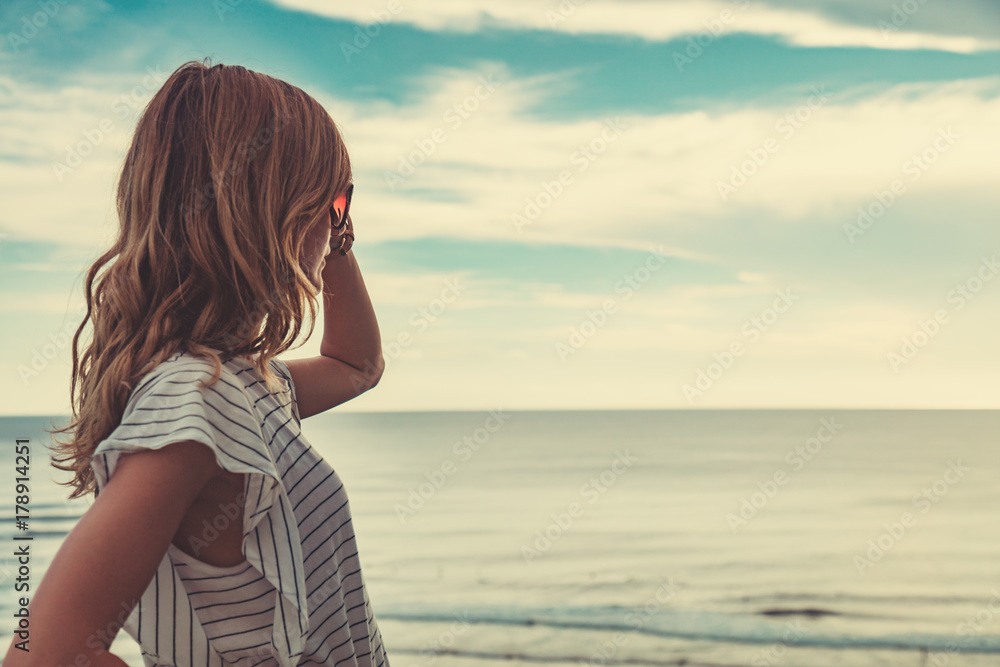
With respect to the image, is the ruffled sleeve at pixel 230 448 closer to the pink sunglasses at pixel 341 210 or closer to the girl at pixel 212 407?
the girl at pixel 212 407

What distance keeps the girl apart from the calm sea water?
0.74m

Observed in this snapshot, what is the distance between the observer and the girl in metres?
0.88

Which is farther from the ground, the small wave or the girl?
the small wave

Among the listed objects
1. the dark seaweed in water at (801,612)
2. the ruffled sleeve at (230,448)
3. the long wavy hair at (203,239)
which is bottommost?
the ruffled sleeve at (230,448)

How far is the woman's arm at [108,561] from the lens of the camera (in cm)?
81

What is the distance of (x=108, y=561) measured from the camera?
833mm

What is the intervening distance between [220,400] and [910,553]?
18.9 m

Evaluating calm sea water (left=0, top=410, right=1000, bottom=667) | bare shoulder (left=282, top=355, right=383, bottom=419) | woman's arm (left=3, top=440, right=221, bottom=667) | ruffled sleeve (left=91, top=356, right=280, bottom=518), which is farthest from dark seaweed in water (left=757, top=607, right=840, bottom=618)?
woman's arm (left=3, top=440, right=221, bottom=667)

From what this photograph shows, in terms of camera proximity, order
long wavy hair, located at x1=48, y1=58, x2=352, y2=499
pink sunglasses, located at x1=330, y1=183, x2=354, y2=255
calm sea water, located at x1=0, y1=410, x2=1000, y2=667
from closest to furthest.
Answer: long wavy hair, located at x1=48, y1=58, x2=352, y2=499 < pink sunglasses, located at x1=330, y1=183, x2=354, y2=255 < calm sea water, located at x1=0, y1=410, x2=1000, y2=667

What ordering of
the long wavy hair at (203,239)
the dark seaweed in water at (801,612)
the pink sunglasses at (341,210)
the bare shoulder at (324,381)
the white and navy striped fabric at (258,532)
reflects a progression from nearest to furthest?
the white and navy striped fabric at (258,532), the long wavy hair at (203,239), the pink sunglasses at (341,210), the bare shoulder at (324,381), the dark seaweed in water at (801,612)

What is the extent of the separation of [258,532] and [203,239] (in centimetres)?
42

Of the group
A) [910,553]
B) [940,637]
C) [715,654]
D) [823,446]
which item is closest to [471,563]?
[715,654]

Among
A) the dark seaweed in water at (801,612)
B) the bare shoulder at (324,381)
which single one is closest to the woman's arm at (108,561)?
the bare shoulder at (324,381)

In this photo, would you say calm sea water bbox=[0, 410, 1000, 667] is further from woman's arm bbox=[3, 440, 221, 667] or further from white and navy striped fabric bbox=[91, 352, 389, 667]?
woman's arm bbox=[3, 440, 221, 667]
